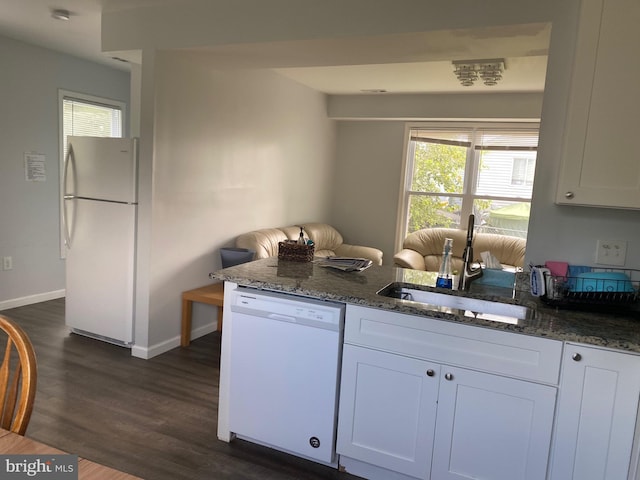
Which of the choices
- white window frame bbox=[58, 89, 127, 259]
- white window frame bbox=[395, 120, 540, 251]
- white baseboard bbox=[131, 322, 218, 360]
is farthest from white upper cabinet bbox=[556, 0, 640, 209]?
white window frame bbox=[58, 89, 127, 259]

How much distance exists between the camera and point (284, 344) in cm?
227

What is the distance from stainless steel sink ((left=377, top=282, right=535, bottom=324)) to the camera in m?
2.18

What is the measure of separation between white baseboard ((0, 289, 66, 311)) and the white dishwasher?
3131mm

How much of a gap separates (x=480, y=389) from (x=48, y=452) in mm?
1534

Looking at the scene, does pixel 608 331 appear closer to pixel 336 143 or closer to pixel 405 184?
pixel 405 184

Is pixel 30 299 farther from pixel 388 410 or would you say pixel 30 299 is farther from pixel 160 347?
pixel 388 410

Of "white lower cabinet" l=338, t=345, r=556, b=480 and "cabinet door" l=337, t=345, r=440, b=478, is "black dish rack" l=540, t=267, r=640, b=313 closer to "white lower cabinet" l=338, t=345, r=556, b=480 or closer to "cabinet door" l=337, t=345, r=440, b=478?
"white lower cabinet" l=338, t=345, r=556, b=480

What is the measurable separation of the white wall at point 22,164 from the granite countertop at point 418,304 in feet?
9.84

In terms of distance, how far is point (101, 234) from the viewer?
366 cm

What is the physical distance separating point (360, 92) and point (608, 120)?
395 cm

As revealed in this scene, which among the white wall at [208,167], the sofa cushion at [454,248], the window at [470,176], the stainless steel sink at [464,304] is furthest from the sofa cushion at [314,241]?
the stainless steel sink at [464,304]

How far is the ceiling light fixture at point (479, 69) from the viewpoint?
3.69m

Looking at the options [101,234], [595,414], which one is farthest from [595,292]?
A: [101,234]

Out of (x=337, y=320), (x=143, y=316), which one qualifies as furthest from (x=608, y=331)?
(x=143, y=316)
